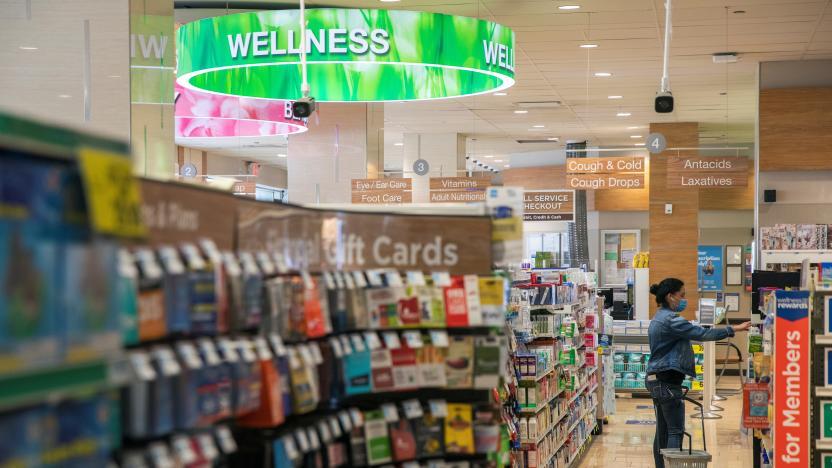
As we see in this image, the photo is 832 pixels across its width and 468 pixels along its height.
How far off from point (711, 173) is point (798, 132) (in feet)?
5.81

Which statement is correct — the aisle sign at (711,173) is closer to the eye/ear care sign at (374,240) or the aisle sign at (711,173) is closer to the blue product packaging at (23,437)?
the eye/ear care sign at (374,240)

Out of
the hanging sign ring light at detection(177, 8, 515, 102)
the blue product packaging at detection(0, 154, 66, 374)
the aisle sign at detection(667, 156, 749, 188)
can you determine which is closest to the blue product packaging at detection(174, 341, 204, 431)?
the blue product packaging at detection(0, 154, 66, 374)

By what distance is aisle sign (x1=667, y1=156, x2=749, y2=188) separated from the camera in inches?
552

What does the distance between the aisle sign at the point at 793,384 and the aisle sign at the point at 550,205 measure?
40.4 ft

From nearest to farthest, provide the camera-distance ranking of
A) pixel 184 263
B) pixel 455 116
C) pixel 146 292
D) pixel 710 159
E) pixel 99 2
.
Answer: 1. pixel 146 292
2. pixel 184 263
3. pixel 99 2
4. pixel 710 159
5. pixel 455 116

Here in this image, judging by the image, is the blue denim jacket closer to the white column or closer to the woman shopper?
the woman shopper

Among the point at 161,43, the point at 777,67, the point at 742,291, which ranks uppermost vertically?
the point at 777,67

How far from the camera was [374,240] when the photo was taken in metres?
3.92

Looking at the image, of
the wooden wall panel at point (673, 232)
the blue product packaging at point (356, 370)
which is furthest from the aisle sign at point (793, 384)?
the wooden wall panel at point (673, 232)

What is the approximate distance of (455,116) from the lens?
60.8ft

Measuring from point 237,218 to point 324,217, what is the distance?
698 millimetres

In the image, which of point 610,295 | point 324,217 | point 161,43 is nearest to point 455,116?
point 610,295

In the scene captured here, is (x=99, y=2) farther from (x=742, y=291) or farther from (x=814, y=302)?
A: (x=742, y=291)

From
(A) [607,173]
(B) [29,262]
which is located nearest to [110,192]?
(B) [29,262]
